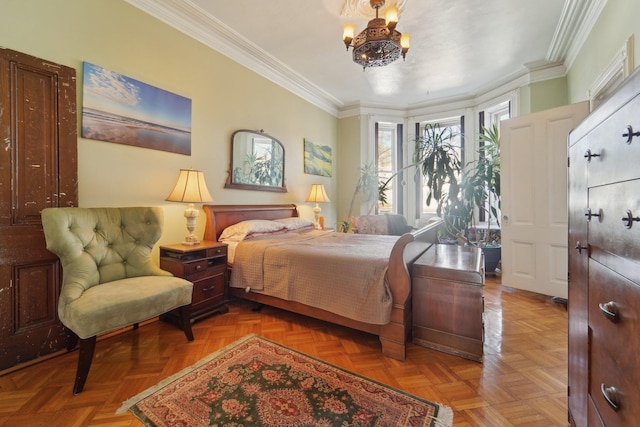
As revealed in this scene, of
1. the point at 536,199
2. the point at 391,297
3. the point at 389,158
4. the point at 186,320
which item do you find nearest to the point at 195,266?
the point at 186,320

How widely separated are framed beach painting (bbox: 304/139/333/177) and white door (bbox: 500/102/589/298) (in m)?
2.72

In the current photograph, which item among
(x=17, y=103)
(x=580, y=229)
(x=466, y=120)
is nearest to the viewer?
(x=580, y=229)

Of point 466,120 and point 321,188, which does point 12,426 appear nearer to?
point 321,188

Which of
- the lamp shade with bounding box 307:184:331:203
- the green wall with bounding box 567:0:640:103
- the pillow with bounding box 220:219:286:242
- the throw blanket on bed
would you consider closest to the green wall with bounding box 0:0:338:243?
the pillow with bounding box 220:219:286:242

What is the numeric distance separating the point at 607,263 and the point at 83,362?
2.40m

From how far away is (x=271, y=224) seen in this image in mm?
3150

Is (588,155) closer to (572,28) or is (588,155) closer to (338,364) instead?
(338,364)

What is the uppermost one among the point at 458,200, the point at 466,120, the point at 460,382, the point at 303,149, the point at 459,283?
the point at 466,120

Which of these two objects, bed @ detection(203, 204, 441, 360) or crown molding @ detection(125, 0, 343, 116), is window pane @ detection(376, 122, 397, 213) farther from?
bed @ detection(203, 204, 441, 360)

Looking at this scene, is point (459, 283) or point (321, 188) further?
point (321, 188)

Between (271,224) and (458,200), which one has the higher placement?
(458,200)

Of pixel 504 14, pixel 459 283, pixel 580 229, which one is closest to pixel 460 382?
pixel 459 283

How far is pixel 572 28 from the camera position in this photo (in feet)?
9.29

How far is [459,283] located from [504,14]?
281 centimetres
